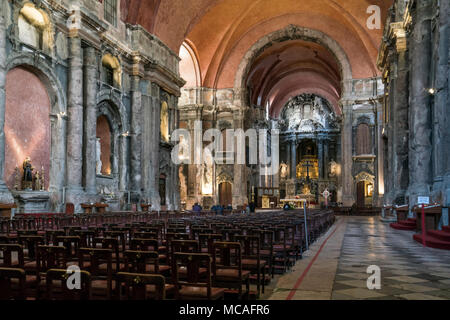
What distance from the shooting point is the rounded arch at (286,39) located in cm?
3912

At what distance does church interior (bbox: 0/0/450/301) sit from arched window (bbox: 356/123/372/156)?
18cm

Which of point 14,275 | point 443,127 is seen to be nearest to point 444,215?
point 443,127

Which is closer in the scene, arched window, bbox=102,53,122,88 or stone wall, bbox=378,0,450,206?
stone wall, bbox=378,0,450,206

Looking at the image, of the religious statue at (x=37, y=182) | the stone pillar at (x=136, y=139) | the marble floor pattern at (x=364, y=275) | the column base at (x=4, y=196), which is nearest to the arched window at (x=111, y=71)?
the stone pillar at (x=136, y=139)

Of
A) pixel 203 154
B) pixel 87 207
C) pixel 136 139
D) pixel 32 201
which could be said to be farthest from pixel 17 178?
pixel 203 154

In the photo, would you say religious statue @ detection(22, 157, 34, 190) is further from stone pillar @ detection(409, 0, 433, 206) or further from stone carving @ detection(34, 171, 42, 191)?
stone pillar @ detection(409, 0, 433, 206)

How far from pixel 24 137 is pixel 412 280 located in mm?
16720

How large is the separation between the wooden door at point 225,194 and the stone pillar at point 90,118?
21415 millimetres

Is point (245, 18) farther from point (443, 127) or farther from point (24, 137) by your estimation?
point (443, 127)

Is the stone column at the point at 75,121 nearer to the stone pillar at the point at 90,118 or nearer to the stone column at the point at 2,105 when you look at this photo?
the stone pillar at the point at 90,118

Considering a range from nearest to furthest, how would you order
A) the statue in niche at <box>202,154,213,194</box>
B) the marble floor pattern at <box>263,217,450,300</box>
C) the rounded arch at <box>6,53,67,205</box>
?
1. the marble floor pattern at <box>263,217,450,300</box>
2. the rounded arch at <box>6,53,67,205</box>
3. the statue in niche at <box>202,154,213,194</box>

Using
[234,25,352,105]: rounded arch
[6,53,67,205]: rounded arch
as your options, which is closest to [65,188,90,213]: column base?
[6,53,67,205]: rounded arch

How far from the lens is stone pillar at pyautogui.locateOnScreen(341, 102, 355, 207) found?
127 feet

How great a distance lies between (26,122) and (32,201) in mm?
3416
